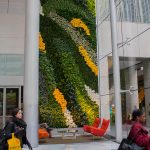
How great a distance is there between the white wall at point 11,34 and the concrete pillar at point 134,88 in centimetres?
694

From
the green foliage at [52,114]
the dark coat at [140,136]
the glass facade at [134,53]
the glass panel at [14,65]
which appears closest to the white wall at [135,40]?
the glass facade at [134,53]

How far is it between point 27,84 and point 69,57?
19.2ft

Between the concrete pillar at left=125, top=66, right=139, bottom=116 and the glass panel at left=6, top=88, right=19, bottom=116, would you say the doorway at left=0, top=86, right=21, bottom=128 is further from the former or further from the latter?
the concrete pillar at left=125, top=66, right=139, bottom=116

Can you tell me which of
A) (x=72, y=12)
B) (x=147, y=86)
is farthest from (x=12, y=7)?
(x=147, y=86)

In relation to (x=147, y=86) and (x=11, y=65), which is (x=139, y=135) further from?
(x=11, y=65)

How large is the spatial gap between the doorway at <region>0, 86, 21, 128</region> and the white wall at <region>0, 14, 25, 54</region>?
213 cm

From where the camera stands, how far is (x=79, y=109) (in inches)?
640

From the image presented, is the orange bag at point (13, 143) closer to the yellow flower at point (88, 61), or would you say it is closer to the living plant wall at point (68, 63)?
the living plant wall at point (68, 63)

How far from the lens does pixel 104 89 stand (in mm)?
16281

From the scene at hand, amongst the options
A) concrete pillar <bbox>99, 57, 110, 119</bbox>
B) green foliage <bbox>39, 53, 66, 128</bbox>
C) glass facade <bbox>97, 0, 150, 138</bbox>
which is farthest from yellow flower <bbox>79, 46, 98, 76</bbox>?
glass facade <bbox>97, 0, 150, 138</bbox>

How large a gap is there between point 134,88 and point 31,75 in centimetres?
398

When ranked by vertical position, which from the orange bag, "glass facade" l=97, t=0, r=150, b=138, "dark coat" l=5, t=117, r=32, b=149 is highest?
"glass facade" l=97, t=0, r=150, b=138

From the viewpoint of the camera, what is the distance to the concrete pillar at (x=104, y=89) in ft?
52.0

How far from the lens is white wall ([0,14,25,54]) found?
16.7 meters
